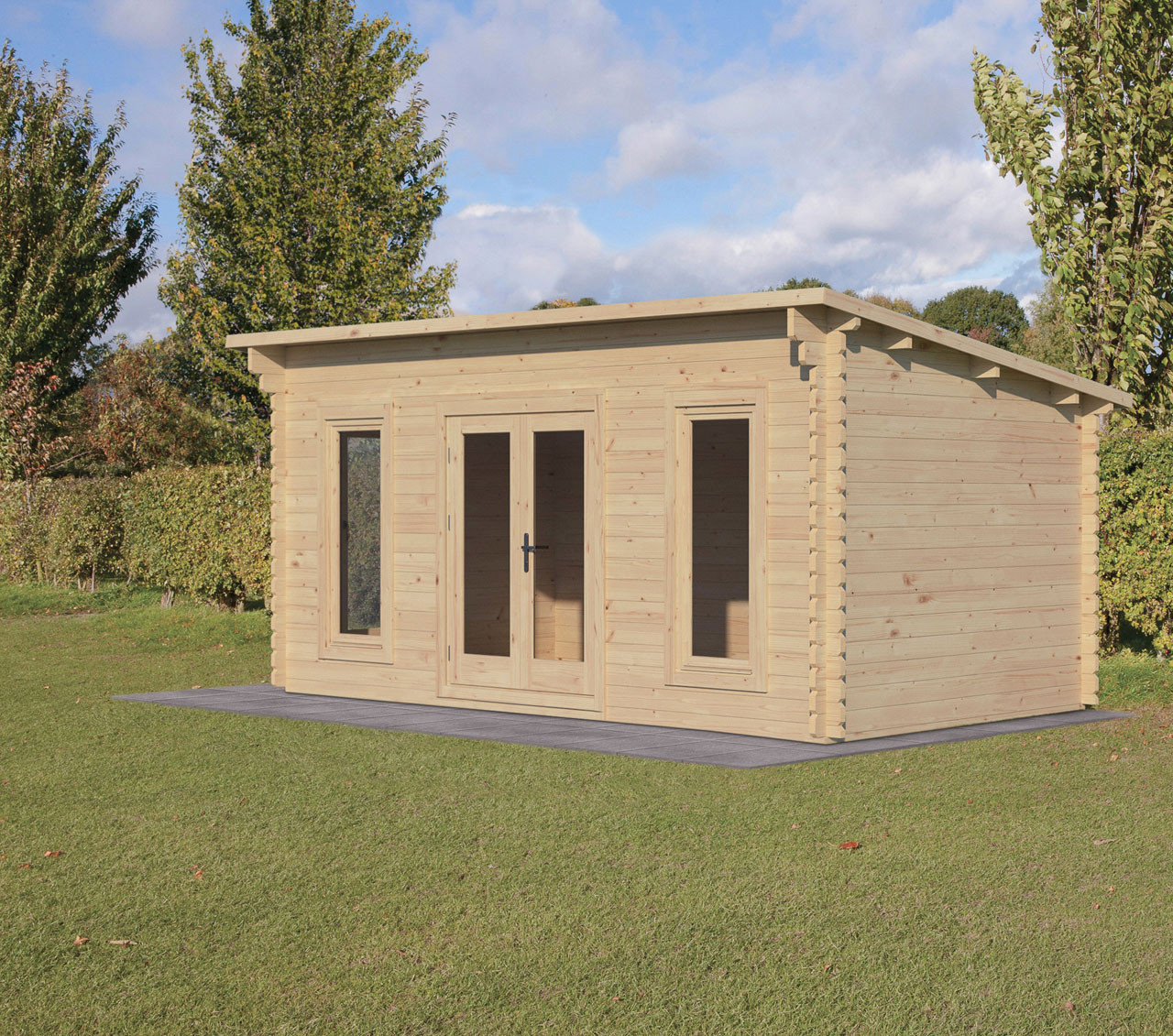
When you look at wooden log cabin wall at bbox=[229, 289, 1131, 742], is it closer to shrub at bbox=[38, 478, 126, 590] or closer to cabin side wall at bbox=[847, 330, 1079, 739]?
cabin side wall at bbox=[847, 330, 1079, 739]

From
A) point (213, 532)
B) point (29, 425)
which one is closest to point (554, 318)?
point (213, 532)

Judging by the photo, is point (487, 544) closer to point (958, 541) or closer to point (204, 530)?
point (958, 541)

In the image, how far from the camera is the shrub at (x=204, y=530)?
1666cm

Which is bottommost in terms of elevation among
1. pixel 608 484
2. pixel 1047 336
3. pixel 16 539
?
pixel 16 539

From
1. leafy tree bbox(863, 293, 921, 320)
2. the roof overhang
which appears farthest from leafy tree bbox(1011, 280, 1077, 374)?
the roof overhang

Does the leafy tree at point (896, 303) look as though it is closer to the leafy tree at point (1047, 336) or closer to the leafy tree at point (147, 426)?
the leafy tree at point (1047, 336)

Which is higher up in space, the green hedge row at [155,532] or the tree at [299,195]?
the tree at [299,195]

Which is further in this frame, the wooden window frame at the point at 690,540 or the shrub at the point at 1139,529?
the shrub at the point at 1139,529

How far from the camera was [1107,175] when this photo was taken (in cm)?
1361

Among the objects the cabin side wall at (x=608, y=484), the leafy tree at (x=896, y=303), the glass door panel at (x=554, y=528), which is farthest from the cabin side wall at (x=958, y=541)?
the leafy tree at (x=896, y=303)

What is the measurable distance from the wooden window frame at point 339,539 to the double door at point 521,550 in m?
0.64

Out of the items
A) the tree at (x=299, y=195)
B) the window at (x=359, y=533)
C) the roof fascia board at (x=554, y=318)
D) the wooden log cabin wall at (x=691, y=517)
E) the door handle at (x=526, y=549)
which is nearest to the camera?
the roof fascia board at (x=554, y=318)

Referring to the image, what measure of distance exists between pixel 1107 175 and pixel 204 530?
11603 millimetres

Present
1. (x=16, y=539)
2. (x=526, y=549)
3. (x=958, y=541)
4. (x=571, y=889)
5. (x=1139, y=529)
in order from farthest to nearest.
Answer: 1. (x=16, y=539)
2. (x=1139, y=529)
3. (x=526, y=549)
4. (x=958, y=541)
5. (x=571, y=889)
